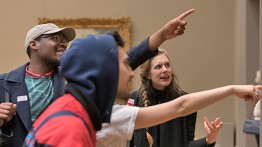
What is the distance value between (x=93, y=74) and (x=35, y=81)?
1.17 meters

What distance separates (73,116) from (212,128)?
1.37 metres

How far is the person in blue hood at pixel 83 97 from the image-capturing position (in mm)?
1191

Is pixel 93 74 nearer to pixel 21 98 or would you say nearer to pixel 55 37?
pixel 21 98

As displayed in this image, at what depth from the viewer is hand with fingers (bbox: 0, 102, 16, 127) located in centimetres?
212

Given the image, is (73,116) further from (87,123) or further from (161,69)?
(161,69)

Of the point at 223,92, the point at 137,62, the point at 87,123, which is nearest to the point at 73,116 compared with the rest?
the point at 87,123

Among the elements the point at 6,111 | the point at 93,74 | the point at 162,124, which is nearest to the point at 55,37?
the point at 6,111

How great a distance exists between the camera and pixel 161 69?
2922mm

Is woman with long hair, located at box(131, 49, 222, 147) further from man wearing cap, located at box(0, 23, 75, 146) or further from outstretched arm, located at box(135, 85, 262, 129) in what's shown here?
outstretched arm, located at box(135, 85, 262, 129)

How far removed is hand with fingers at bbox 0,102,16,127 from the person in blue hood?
853 millimetres

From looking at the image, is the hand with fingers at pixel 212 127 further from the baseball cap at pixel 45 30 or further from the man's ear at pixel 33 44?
the man's ear at pixel 33 44

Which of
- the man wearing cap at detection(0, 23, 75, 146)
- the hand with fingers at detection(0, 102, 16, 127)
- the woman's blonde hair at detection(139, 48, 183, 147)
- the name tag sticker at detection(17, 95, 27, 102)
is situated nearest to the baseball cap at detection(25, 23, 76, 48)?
the man wearing cap at detection(0, 23, 75, 146)

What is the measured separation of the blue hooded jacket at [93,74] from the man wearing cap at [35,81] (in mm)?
928

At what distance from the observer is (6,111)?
2125mm
